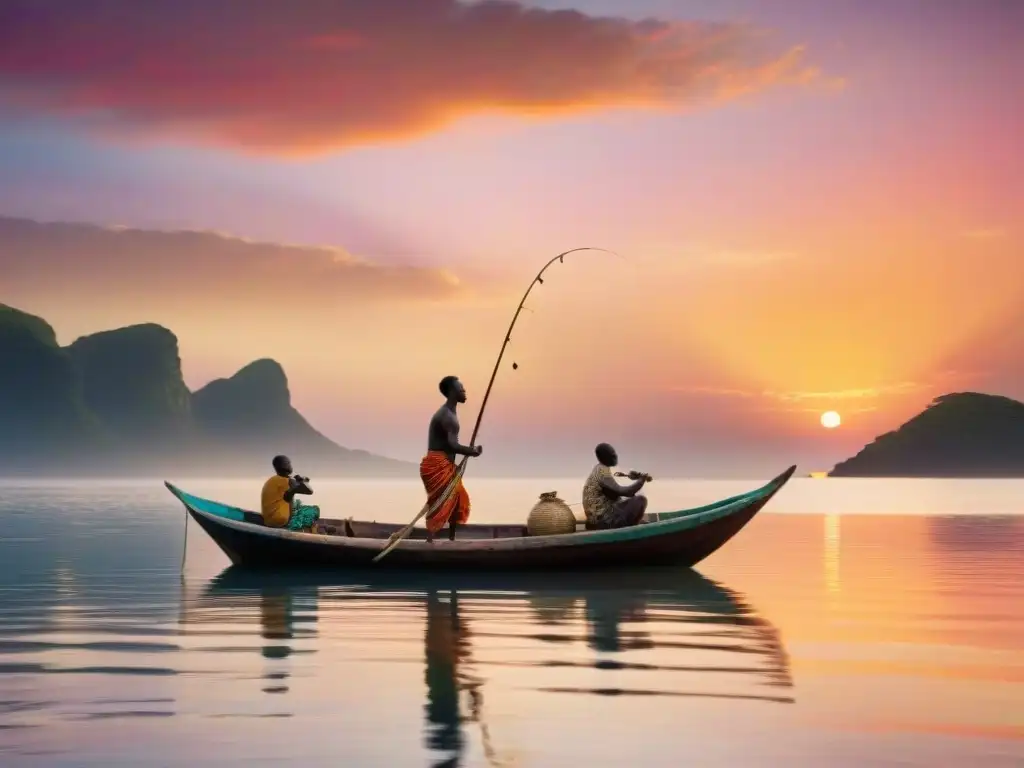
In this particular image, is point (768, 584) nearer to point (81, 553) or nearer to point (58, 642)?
point (58, 642)

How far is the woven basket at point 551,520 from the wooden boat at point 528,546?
0.36m

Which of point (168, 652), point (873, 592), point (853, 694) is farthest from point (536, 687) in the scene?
point (873, 592)

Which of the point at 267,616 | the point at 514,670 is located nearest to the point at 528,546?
the point at 267,616

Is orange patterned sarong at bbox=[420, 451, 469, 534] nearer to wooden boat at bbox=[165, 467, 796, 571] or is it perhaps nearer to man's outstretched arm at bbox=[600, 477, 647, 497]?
wooden boat at bbox=[165, 467, 796, 571]

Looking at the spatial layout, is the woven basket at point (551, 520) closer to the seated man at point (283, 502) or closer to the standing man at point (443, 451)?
the standing man at point (443, 451)

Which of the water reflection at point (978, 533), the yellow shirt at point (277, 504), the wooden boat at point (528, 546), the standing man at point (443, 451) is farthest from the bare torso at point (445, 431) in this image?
the water reflection at point (978, 533)

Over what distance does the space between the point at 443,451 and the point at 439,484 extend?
507mm

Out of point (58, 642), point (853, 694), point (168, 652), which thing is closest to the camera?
point (853, 694)

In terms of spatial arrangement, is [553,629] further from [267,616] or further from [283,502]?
[283,502]

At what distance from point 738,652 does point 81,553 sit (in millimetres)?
18297

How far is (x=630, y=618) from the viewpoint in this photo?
1445cm

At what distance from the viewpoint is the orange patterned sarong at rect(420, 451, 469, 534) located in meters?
19.2

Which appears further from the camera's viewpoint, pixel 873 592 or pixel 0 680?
pixel 873 592

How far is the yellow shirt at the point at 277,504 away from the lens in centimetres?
2036
